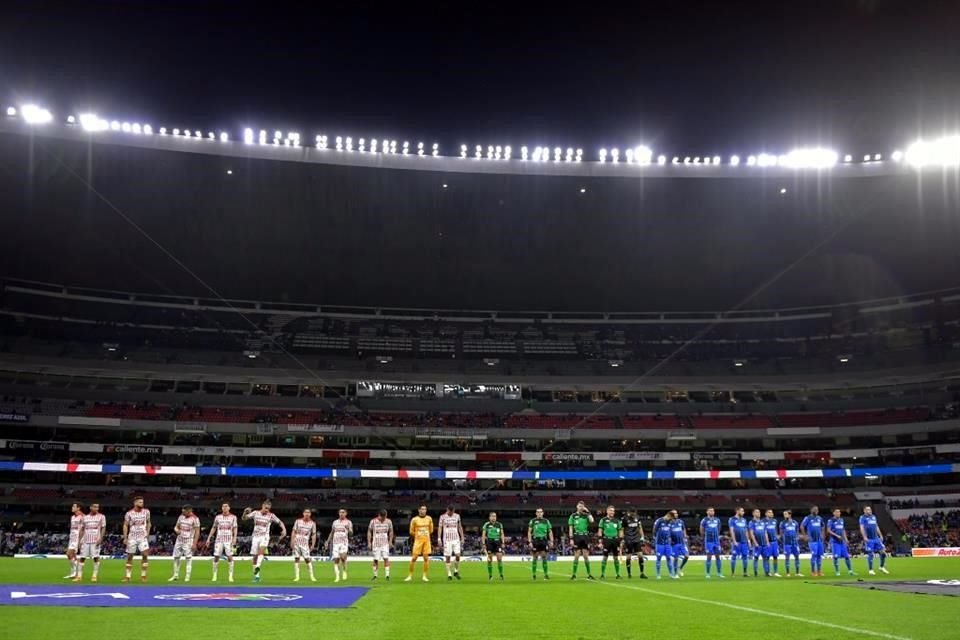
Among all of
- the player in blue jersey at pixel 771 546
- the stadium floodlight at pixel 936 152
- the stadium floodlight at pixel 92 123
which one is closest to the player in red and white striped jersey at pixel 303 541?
the player in blue jersey at pixel 771 546

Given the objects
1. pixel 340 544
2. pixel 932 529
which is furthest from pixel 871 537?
pixel 932 529

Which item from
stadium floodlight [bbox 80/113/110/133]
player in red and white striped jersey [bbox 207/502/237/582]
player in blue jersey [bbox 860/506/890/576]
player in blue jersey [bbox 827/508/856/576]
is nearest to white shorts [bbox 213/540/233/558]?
player in red and white striped jersey [bbox 207/502/237/582]

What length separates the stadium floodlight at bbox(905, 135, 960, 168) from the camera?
3822 cm

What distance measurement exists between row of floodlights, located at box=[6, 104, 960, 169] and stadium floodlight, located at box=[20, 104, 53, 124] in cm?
35

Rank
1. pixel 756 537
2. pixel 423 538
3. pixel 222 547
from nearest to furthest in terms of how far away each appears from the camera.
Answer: pixel 222 547 < pixel 423 538 < pixel 756 537

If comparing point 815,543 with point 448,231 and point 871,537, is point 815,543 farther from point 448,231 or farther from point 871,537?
point 448,231

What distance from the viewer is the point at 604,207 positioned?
4391 centimetres

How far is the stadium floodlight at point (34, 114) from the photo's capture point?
1339 inches

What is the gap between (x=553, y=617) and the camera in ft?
33.9

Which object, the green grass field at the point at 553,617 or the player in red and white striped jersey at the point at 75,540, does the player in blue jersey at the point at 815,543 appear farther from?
the player in red and white striped jersey at the point at 75,540

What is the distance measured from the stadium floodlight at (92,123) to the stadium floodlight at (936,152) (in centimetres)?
4274

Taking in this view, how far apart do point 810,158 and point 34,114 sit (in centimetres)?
4046

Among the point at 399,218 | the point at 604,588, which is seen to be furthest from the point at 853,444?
the point at 604,588

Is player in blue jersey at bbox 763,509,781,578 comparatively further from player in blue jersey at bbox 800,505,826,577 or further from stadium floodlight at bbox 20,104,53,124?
stadium floodlight at bbox 20,104,53,124
